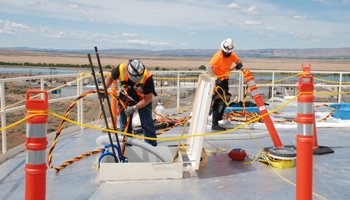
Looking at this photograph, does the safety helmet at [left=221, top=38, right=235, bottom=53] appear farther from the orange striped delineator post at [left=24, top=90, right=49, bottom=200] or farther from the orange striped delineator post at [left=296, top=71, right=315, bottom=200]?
the orange striped delineator post at [left=24, top=90, right=49, bottom=200]

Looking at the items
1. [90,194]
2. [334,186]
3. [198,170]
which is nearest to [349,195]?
[334,186]

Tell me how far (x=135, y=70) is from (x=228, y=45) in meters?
2.59

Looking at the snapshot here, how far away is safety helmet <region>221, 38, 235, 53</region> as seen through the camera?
719 centimetres

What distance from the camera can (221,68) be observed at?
755 centimetres

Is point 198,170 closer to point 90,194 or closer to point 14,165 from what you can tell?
point 90,194

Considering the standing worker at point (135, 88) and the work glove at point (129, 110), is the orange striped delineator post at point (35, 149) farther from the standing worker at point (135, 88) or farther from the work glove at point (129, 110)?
the work glove at point (129, 110)

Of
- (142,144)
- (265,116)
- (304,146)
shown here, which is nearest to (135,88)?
(142,144)

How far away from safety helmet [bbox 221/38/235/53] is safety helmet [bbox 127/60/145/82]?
246 cm

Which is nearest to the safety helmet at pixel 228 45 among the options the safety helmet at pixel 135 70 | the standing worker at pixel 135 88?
the standing worker at pixel 135 88

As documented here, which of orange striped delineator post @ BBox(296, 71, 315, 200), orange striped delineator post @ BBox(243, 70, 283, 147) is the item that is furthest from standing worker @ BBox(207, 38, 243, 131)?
orange striped delineator post @ BBox(296, 71, 315, 200)

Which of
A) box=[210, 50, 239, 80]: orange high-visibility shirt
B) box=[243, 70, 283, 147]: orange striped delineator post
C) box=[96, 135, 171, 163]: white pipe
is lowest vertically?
box=[96, 135, 171, 163]: white pipe

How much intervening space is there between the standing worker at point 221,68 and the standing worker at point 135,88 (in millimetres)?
1800

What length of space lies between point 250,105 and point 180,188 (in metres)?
6.14

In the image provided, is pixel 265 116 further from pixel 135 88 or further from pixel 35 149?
pixel 35 149
